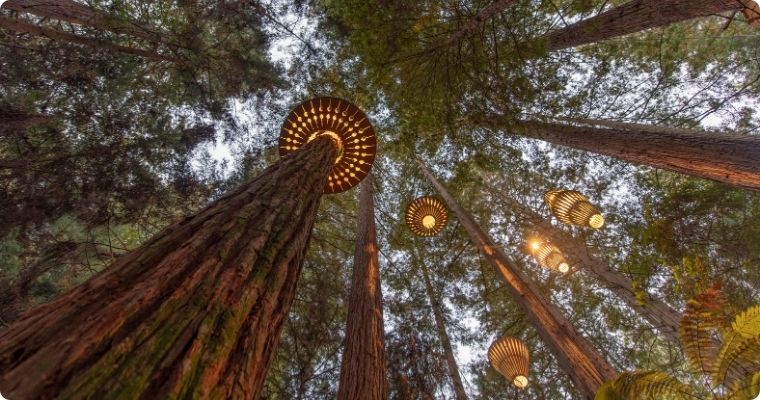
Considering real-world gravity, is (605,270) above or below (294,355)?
above

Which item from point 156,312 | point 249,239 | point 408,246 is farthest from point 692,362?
point 408,246

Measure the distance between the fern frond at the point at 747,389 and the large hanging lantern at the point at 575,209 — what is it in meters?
3.69

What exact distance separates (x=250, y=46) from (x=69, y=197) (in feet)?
12.4

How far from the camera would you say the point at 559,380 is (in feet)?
28.3

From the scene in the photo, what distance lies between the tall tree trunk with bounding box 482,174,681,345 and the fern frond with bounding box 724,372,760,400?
173 centimetres

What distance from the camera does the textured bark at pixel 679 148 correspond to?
146 inches

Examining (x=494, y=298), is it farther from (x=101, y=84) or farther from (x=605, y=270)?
Answer: (x=101, y=84)

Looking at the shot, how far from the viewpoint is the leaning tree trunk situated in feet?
2.27

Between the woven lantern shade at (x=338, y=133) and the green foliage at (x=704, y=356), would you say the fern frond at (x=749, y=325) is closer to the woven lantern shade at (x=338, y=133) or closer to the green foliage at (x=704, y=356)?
the green foliage at (x=704, y=356)

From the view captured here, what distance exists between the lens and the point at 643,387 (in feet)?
7.84

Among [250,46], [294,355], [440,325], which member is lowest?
[294,355]

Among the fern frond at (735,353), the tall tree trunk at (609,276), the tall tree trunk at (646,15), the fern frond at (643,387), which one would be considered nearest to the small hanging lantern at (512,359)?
the tall tree trunk at (609,276)

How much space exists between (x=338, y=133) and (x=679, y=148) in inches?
169

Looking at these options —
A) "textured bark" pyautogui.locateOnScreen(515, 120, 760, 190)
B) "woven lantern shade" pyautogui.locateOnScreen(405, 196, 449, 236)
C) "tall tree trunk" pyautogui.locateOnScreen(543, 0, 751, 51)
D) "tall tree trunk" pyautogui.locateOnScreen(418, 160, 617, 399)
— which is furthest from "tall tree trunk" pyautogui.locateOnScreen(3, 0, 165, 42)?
"tall tree trunk" pyautogui.locateOnScreen(418, 160, 617, 399)
